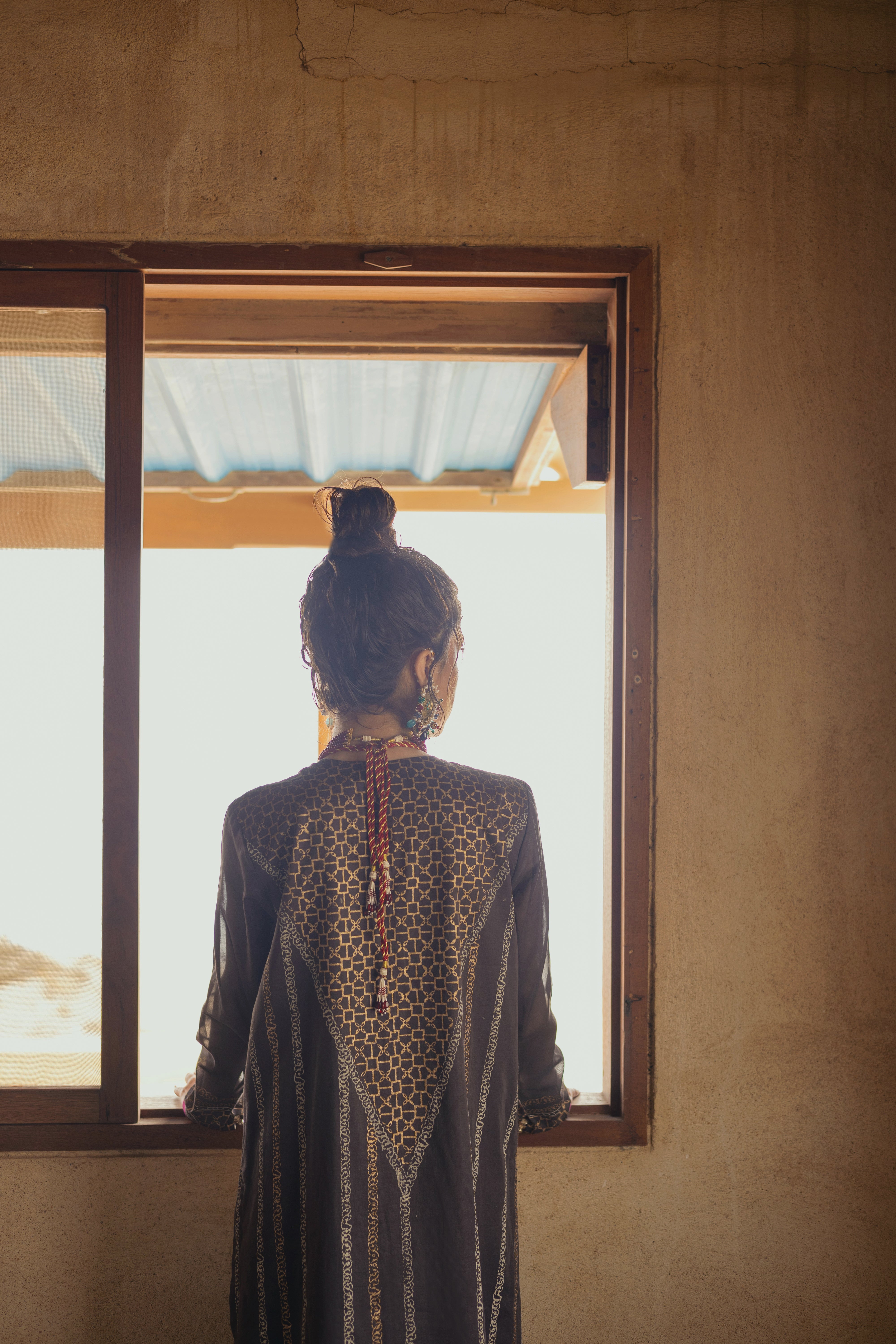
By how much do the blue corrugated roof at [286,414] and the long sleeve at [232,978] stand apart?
1007 mm

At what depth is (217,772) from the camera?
5172 mm

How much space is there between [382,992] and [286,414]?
8.04 feet

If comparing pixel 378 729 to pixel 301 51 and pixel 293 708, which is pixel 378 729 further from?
pixel 293 708

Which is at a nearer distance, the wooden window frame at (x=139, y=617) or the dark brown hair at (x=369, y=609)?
the dark brown hair at (x=369, y=609)

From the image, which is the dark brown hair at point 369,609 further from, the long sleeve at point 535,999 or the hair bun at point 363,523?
the long sleeve at point 535,999

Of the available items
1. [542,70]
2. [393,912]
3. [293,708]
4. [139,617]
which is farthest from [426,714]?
[293,708]

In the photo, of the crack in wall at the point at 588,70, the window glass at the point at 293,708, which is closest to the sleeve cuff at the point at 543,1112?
the crack in wall at the point at 588,70

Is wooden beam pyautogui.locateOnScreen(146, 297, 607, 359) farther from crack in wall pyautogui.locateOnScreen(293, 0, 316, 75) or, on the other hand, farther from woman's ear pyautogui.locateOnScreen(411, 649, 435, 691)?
woman's ear pyautogui.locateOnScreen(411, 649, 435, 691)

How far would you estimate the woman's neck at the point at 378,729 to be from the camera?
1261 millimetres

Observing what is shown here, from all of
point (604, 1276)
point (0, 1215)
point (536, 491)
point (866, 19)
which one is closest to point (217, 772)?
point (536, 491)

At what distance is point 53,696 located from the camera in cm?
182

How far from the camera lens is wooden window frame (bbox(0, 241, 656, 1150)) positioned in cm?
172

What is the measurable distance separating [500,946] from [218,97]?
1795mm

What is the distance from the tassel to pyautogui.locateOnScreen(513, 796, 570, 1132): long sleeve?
234mm
